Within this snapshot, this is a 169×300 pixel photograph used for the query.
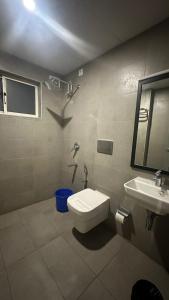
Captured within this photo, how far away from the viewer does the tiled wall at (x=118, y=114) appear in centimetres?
135

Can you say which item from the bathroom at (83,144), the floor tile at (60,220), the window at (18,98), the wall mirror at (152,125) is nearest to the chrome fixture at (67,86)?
the bathroom at (83,144)

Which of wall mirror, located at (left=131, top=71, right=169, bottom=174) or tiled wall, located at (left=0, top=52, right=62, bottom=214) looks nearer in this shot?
wall mirror, located at (left=131, top=71, right=169, bottom=174)

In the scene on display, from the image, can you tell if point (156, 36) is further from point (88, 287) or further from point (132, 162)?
point (88, 287)

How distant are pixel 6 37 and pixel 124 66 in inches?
57.7

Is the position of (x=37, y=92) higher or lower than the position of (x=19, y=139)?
higher

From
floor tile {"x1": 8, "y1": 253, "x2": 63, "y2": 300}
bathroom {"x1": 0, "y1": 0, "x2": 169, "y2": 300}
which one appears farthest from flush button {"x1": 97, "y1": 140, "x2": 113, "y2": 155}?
floor tile {"x1": 8, "y1": 253, "x2": 63, "y2": 300}

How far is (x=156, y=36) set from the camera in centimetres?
131

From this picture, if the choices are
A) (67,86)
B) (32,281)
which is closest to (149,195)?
(32,281)

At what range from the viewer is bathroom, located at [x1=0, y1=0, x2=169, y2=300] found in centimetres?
120

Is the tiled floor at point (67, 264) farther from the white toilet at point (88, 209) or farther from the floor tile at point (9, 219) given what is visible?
the white toilet at point (88, 209)

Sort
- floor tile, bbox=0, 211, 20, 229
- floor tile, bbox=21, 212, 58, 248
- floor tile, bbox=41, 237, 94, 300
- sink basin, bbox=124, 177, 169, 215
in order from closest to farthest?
sink basin, bbox=124, 177, 169, 215 → floor tile, bbox=41, 237, 94, 300 → floor tile, bbox=21, 212, 58, 248 → floor tile, bbox=0, 211, 20, 229

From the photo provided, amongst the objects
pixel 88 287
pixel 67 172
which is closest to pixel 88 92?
pixel 67 172

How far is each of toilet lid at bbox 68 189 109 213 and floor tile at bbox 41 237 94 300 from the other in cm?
51

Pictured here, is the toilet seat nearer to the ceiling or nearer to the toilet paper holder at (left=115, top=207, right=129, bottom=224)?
the toilet paper holder at (left=115, top=207, right=129, bottom=224)
